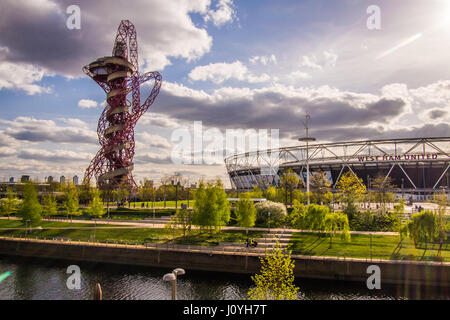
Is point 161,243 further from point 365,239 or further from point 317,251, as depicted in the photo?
point 365,239

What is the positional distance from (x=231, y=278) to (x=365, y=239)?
54.0ft

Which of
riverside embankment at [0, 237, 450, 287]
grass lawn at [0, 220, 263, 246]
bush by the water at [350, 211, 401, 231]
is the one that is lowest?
riverside embankment at [0, 237, 450, 287]

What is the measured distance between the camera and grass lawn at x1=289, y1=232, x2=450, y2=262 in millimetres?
31922

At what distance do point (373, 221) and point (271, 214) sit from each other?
533 inches

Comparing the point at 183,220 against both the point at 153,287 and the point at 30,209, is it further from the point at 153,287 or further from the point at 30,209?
the point at 30,209

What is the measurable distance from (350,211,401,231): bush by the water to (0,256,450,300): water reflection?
14712 millimetres

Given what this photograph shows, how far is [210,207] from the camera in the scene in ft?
137

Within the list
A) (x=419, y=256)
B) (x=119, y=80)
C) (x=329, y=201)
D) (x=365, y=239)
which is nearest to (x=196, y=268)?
(x=365, y=239)

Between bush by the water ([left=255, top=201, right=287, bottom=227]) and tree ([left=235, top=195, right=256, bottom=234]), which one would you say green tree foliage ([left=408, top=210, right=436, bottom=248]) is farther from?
tree ([left=235, top=195, right=256, bottom=234])

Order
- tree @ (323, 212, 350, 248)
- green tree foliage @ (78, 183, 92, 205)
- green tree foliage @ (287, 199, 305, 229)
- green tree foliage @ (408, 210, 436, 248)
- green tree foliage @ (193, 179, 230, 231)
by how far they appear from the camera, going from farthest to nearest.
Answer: green tree foliage @ (78, 183, 92, 205) → green tree foliage @ (193, 179, 230, 231) → green tree foliage @ (287, 199, 305, 229) → tree @ (323, 212, 350, 248) → green tree foliage @ (408, 210, 436, 248)

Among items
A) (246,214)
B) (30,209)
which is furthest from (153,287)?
(30,209)

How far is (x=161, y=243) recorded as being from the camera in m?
39.3

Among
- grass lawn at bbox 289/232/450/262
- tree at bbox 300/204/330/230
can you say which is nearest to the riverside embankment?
grass lawn at bbox 289/232/450/262

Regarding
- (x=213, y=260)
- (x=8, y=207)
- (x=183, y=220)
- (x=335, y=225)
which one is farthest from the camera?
(x=8, y=207)
